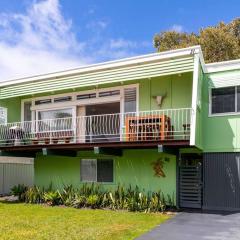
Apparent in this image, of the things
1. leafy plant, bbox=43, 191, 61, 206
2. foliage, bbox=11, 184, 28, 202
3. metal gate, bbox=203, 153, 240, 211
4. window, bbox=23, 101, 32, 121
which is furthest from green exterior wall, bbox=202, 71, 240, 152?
window, bbox=23, 101, 32, 121

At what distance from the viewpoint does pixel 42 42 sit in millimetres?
17141

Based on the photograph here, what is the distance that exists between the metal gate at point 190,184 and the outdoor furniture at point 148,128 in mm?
1631

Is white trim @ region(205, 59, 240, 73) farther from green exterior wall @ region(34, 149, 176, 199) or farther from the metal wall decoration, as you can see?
the metal wall decoration

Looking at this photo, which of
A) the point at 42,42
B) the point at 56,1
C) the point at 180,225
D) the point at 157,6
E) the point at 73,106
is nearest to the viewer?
the point at 180,225

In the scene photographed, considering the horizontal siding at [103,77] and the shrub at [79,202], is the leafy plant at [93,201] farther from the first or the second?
the horizontal siding at [103,77]

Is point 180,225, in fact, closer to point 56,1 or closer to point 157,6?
point 56,1

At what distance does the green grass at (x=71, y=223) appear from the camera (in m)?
10.6

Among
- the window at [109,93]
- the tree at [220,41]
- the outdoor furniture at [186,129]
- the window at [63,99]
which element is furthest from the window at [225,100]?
the tree at [220,41]

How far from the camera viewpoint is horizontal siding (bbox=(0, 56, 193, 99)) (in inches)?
588

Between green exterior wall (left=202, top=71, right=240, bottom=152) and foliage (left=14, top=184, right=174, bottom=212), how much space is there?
104 inches

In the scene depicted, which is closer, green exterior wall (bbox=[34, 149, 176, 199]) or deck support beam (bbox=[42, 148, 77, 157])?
green exterior wall (bbox=[34, 149, 176, 199])

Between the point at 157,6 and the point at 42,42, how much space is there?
22.0ft

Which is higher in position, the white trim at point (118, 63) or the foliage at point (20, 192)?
the white trim at point (118, 63)

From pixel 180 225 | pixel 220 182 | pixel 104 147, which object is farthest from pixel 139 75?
pixel 180 225
